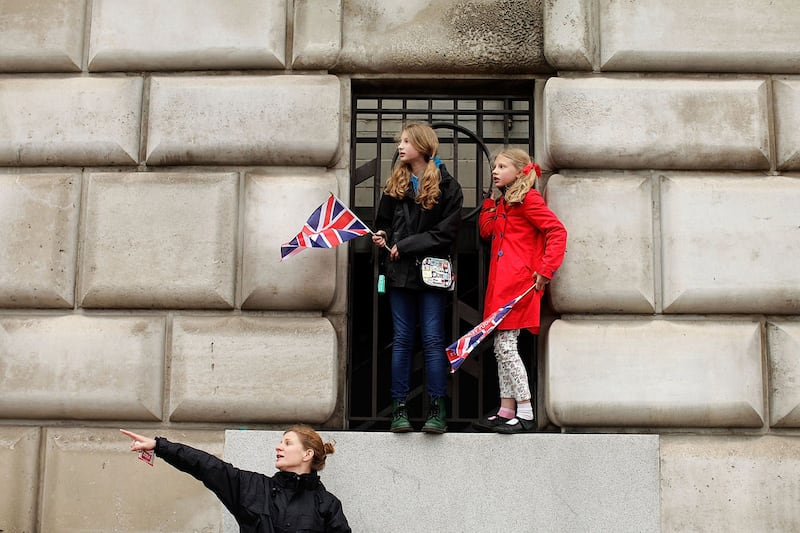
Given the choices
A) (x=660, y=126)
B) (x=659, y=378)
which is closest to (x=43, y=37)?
(x=660, y=126)

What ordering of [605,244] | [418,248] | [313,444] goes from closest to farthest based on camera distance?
[313,444] < [418,248] < [605,244]

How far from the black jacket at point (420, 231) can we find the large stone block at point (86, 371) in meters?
1.57

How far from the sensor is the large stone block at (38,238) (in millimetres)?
5777

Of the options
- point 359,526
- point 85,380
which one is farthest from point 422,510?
point 85,380

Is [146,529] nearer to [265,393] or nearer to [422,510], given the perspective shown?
[265,393]

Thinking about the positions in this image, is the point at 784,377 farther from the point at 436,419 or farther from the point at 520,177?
the point at 436,419

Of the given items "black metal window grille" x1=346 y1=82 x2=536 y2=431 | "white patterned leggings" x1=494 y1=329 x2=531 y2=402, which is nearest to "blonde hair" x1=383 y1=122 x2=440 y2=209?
"black metal window grille" x1=346 y1=82 x2=536 y2=431

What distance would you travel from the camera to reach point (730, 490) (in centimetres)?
542

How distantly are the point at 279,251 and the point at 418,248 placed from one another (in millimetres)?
922

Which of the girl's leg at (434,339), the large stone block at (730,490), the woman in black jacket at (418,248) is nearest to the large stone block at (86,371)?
the woman in black jacket at (418,248)

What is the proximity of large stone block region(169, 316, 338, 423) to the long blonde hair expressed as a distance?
4.59 ft

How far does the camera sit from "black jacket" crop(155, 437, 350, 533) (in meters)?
4.32

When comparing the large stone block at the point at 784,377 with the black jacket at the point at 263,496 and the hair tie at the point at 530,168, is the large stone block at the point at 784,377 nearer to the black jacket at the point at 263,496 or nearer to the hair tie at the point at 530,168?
the hair tie at the point at 530,168

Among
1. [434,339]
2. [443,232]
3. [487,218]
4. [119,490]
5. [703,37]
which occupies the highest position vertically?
[703,37]
